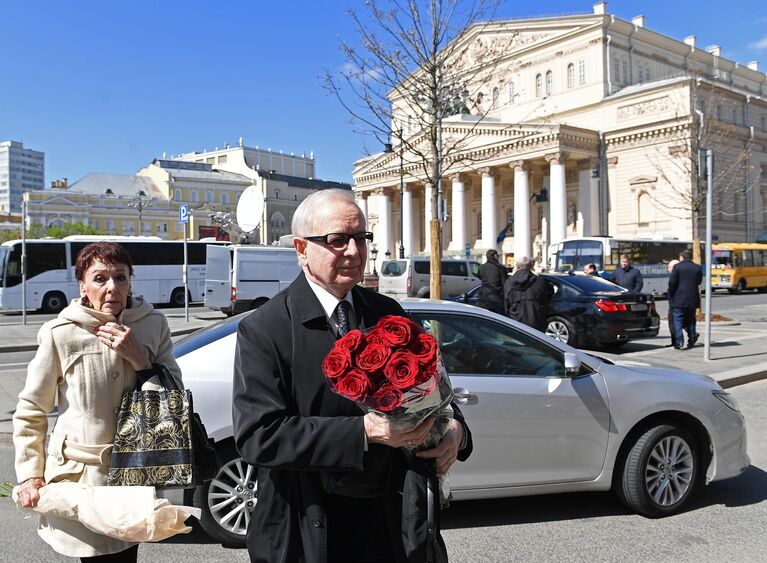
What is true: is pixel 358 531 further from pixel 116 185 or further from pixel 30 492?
pixel 116 185

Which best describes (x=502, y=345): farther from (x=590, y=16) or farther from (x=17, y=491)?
(x=590, y=16)

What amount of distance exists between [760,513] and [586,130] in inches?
2287

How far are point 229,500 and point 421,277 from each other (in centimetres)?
2684

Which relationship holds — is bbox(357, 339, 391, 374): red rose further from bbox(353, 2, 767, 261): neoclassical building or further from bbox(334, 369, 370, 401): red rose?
bbox(353, 2, 767, 261): neoclassical building

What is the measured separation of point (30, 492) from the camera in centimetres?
244

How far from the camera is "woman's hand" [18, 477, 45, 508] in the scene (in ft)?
7.97

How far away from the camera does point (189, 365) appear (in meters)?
4.43

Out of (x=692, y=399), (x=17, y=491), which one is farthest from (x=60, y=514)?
(x=692, y=399)

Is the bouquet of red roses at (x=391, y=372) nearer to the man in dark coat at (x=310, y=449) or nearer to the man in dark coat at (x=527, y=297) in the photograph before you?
the man in dark coat at (x=310, y=449)

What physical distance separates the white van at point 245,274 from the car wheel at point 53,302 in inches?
394

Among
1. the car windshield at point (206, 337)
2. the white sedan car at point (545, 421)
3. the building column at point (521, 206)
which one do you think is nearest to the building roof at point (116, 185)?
the building column at point (521, 206)

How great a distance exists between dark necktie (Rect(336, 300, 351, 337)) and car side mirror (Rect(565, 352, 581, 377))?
2842 millimetres

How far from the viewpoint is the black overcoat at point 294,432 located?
72.8 inches

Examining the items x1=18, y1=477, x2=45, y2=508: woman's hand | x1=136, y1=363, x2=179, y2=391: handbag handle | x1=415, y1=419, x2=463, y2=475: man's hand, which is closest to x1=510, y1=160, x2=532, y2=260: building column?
x1=136, y1=363, x2=179, y2=391: handbag handle
